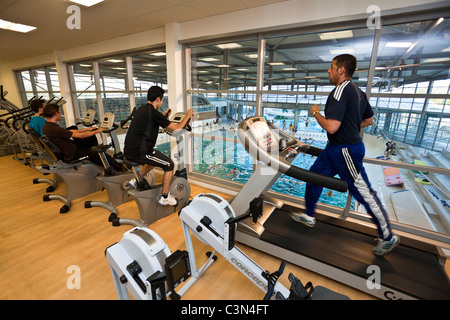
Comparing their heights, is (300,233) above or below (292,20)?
below

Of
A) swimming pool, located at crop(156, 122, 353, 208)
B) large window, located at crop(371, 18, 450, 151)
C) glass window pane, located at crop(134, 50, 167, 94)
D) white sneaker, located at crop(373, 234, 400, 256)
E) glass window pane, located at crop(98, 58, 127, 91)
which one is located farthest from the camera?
glass window pane, located at crop(98, 58, 127, 91)

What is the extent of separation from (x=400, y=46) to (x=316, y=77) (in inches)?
35.5

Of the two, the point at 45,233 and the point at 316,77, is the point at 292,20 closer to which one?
the point at 316,77

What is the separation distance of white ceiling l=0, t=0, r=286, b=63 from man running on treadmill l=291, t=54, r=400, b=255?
1516 mm

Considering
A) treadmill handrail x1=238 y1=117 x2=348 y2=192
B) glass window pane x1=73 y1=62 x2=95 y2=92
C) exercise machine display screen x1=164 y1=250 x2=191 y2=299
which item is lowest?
exercise machine display screen x1=164 y1=250 x2=191 y2=299

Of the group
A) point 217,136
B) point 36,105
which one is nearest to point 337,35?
point 217,136

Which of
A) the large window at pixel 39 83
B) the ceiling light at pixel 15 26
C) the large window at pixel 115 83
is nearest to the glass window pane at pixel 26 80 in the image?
the large window at pixel 39 83

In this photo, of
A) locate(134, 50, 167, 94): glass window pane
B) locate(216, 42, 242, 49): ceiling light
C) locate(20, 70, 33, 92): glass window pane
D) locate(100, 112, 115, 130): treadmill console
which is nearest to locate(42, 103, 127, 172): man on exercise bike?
locate(100, 112, 115, 130): treadmill console

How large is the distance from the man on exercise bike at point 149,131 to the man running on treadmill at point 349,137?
4.86 feet

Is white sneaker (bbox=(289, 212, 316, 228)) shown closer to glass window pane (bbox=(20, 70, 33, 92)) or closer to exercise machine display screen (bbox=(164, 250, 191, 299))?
exercise machine display screen (bbox=(164, 250, 191, 299))

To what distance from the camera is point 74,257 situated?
82.4 inches

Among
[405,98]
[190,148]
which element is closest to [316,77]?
[405,98]

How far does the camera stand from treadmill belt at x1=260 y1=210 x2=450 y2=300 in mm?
1566
